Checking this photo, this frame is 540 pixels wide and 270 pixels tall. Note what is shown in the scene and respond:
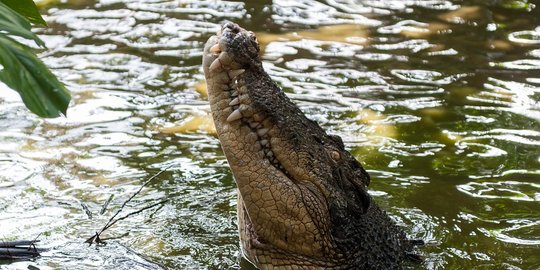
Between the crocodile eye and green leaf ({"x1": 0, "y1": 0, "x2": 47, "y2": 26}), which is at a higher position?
green leaf ({"x1": 0, "y1": 0, "x2": 47, "y2": 26})

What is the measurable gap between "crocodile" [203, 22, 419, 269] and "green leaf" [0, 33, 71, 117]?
1.48m

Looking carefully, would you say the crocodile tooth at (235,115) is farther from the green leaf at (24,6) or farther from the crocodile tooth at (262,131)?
the green leaf at (24,6)

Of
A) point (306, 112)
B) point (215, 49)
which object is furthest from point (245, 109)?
point (306, 112)

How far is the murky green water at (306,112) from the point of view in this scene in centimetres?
514

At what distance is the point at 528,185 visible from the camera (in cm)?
596

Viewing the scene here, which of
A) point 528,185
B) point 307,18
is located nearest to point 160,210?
point 528,185

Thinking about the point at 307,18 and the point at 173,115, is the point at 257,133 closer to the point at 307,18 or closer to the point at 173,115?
the point at 173,115

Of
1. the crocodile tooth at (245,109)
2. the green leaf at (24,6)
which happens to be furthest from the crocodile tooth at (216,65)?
the green leaf at (24,6)

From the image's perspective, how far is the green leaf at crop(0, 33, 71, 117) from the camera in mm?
2545

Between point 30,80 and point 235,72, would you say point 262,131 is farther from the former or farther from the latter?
point 30,80

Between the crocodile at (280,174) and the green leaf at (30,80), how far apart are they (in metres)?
1.48

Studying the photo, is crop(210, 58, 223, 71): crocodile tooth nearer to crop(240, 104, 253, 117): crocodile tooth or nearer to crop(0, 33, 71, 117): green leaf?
crop(240, 104, 253, 117): crocodile tooth

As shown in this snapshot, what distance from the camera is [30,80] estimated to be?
8.43 feet

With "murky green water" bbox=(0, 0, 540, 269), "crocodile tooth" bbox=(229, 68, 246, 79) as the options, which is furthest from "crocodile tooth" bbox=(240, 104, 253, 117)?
"murky green water" bbox=(0, 0, 540, 269)
